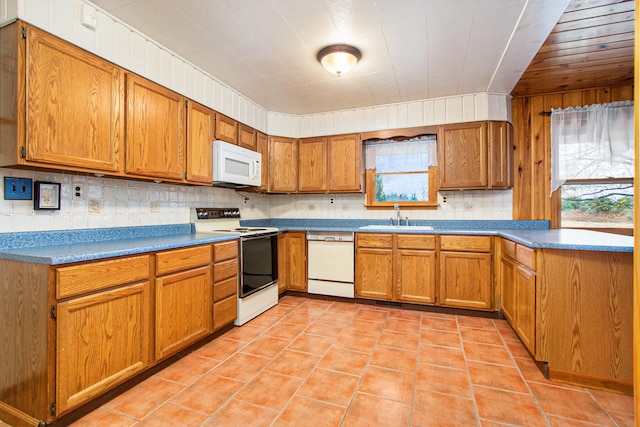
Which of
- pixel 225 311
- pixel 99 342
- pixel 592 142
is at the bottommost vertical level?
pixel 225 311

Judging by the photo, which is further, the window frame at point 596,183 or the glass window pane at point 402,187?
the glass window pane at point 402,187

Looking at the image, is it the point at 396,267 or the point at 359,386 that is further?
the point at 396,267

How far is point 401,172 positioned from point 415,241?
104 centimetres

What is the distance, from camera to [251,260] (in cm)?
299

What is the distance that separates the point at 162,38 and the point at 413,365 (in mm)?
3006

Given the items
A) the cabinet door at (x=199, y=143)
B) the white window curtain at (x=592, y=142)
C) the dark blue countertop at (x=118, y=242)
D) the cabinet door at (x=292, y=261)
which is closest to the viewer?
the dark blue countertop at (x=118, y=242)

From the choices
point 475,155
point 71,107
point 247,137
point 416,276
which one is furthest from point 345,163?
point 71,107

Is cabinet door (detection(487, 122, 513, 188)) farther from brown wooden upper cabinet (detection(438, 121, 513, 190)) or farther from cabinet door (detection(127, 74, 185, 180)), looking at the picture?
cabinet door (detection(127, 74, 185, 180))

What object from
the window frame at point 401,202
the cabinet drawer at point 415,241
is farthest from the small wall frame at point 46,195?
the window frame at point 401,202

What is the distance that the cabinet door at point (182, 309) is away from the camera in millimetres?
2023

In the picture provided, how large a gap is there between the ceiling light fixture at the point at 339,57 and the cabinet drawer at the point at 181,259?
5.86ft

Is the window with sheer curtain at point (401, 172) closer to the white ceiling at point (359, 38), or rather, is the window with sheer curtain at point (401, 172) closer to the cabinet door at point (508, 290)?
the white ceiling at point (359, 38)

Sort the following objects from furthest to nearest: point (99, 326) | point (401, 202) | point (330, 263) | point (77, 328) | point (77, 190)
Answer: point (401, 202)
point (330, 263)
point (77, 190)
point (99, 326)
point (77, 328)

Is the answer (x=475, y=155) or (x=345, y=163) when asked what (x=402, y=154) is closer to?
(x=345, y=163)
